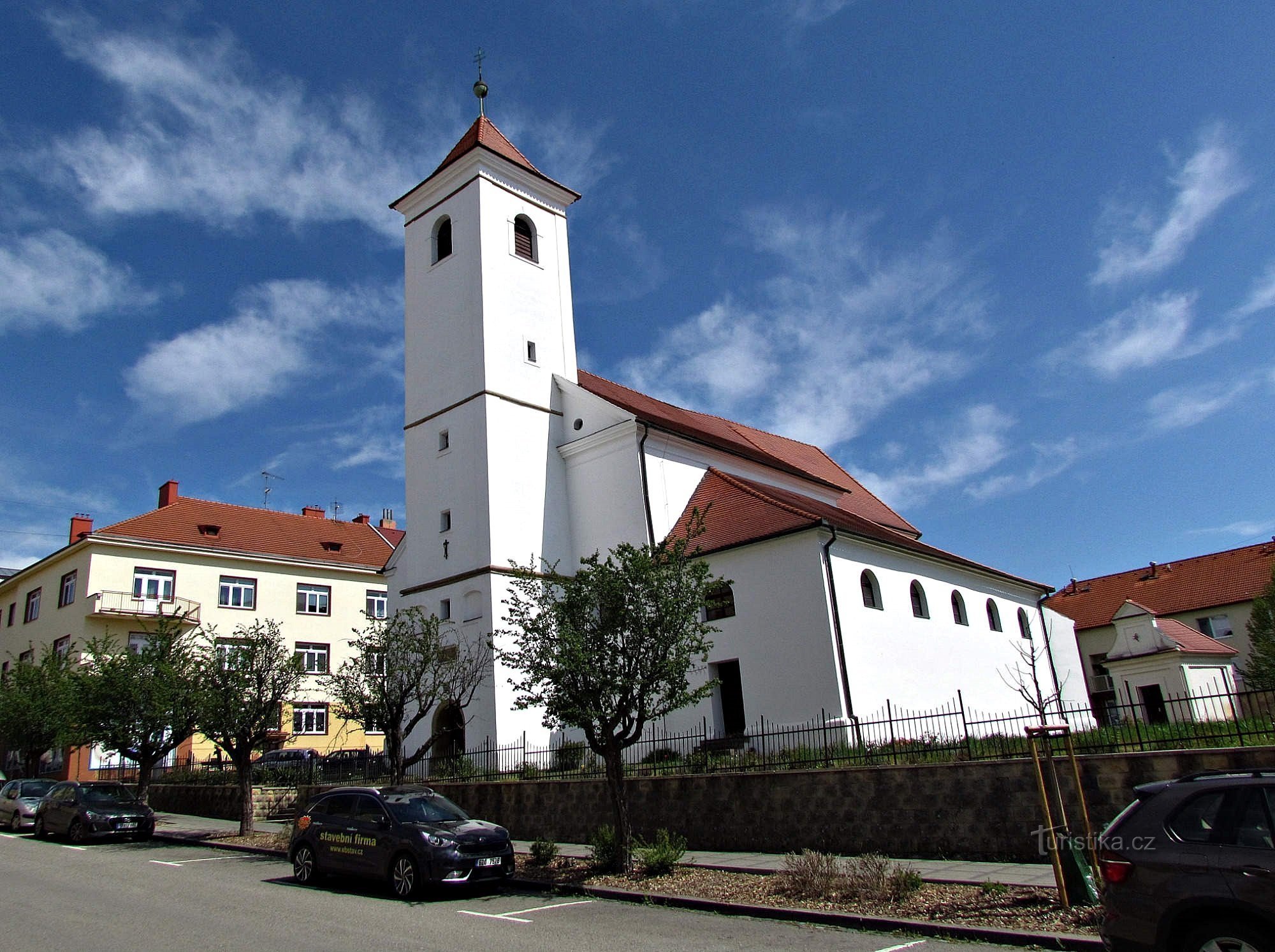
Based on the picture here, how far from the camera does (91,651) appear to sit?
81.8 feet

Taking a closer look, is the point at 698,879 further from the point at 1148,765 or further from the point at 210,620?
the point at 210,620

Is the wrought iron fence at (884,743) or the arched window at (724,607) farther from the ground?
the arched window at (724,607)

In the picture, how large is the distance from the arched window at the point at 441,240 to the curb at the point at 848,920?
21569 mm

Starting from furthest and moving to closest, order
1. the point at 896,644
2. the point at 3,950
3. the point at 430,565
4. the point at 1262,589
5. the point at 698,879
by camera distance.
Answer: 1. the point at 1262,589
2. the point at 430,565
3. the point at 896,644
4. the point at 698,879
5. the point at 3,950

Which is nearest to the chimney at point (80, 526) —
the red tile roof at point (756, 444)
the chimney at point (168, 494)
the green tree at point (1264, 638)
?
the chimney at point (168, 494)

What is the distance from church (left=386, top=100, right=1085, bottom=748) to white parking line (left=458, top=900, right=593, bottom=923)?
34.8 feet

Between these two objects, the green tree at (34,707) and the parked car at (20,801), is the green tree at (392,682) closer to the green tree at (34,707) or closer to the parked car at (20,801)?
the parked car at (20,801)

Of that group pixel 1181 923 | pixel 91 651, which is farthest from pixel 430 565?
pixel 1181 923

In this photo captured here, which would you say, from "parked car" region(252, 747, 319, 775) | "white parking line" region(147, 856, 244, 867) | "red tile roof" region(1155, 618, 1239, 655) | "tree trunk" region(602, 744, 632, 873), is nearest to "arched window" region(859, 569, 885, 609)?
"tree trunk" region(602, 744, 632, 873)

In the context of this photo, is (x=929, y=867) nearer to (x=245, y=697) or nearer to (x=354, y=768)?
(x=245, y=697)

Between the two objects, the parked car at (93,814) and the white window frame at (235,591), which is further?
the white window frame at (235,591)

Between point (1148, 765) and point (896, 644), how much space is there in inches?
510

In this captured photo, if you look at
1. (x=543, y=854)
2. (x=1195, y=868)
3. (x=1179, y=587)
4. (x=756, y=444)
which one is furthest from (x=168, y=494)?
(x=1179, y=587)

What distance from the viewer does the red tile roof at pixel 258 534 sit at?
38.1 m
